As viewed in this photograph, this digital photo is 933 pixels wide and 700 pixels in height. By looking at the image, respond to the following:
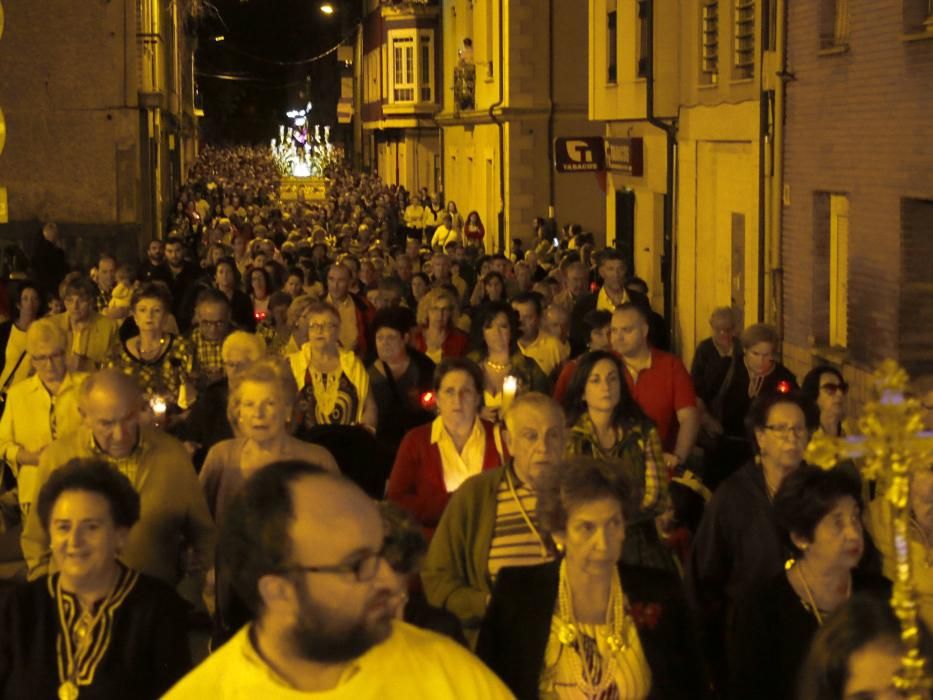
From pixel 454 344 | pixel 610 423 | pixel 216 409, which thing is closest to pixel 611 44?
pixel 454 344

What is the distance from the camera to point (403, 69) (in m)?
62.2

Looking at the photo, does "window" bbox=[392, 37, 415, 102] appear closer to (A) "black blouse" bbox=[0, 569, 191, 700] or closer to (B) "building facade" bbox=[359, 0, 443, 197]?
(B) "building facade" bbox=[359, 0, 443, 197]

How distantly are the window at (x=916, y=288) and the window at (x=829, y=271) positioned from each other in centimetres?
194

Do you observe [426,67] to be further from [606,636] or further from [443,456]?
[606,636]

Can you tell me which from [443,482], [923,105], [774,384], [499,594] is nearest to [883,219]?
[923,105]

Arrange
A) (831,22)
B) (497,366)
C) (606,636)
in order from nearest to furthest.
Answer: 1. (606,636)
2. (497,366)
3. (831,22)

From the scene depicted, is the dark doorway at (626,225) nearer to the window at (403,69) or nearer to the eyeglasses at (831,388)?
the eyeglasses at (831,388)

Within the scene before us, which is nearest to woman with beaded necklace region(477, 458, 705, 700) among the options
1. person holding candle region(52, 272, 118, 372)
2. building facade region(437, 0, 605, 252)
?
person holding candle region(52, 272, 118, 372)

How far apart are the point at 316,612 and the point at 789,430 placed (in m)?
4.08

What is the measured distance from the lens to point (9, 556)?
12648 mm

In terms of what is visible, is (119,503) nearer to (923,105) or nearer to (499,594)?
(499,594)

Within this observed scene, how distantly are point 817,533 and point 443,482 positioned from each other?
2.44m

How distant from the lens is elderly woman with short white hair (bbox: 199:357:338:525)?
25.4ft

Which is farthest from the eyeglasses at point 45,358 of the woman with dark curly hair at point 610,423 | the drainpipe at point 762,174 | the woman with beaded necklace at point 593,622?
the drainpipe at point 762,174
